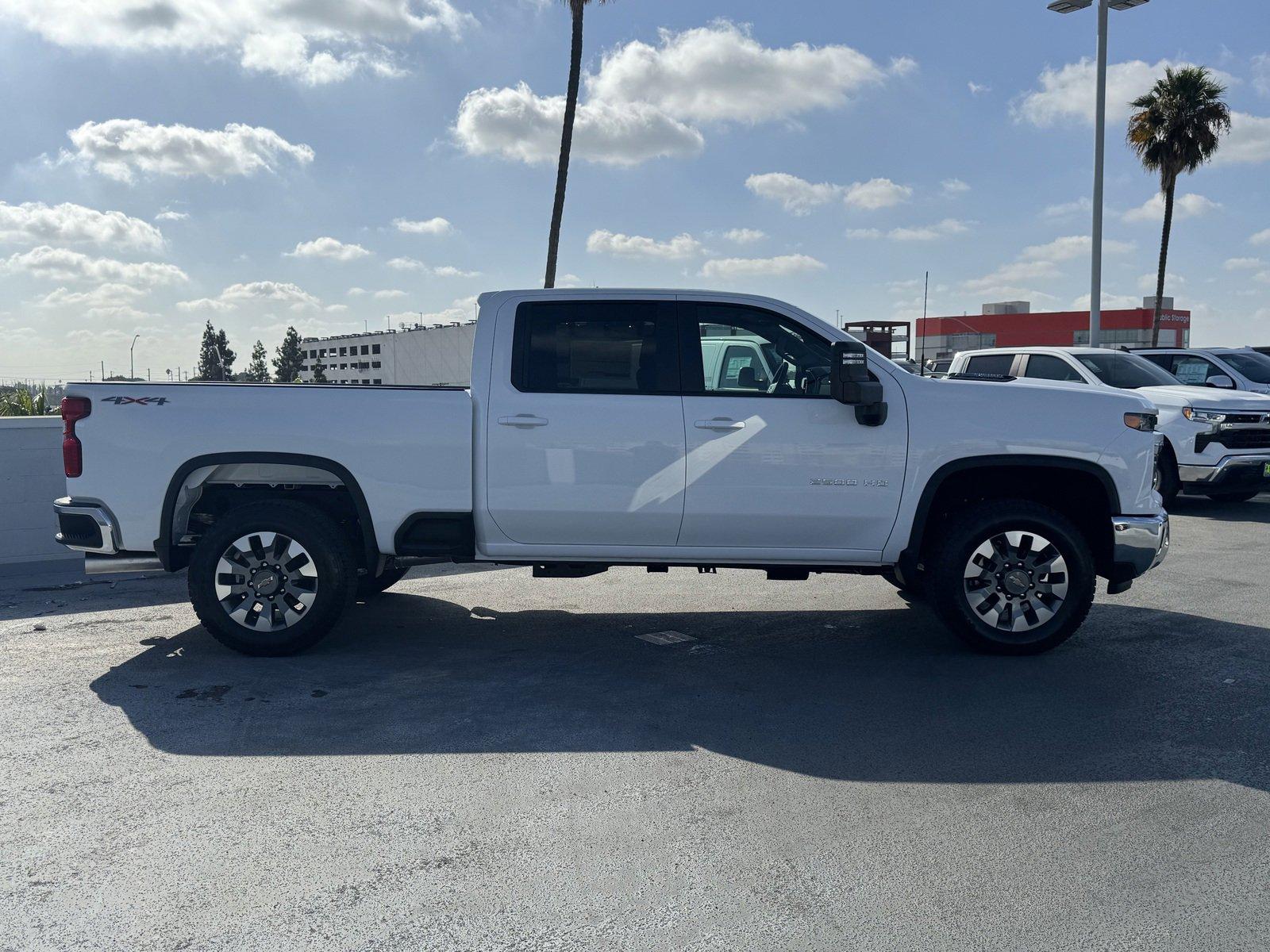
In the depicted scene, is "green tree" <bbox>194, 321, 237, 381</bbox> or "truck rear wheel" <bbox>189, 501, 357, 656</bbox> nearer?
"truck rear wheel" <bbox>189, 501, 357, 656</bbox>

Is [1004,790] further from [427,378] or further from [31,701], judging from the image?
[427,378]

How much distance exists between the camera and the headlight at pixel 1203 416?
40.7 ft

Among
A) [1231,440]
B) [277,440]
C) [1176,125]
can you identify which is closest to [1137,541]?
[277,440]

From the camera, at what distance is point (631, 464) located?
6094 mm

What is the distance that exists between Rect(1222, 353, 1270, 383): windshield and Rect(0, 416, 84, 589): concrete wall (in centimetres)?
1536

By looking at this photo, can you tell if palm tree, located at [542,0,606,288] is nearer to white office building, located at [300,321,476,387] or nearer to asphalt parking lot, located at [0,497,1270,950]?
asphalt parking lot, located at [0,497,1270,950]

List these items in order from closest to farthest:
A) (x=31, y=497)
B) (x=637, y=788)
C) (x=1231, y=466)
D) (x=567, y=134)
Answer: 1. (x=637, y=788)
2. (x=31, y=497)
3. (x=1231, y=466)
4. (x=567, y=134)

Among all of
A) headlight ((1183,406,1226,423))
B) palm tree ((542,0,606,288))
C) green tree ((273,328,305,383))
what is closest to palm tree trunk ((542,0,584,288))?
palm tree ((542,0,606,288))

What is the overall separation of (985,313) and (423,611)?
268ft

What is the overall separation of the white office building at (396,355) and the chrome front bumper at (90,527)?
85.0m

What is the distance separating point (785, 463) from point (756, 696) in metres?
1.34

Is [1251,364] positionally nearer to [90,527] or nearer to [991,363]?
[991,363]

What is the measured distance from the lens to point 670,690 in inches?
221

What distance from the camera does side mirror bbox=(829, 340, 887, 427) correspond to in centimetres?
589
